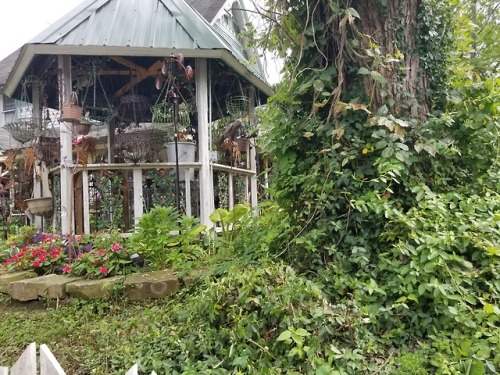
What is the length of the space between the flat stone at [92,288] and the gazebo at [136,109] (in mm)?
1025

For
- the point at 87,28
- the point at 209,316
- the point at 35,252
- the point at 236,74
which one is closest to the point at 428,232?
the point at 209,316

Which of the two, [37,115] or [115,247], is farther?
[37,115]

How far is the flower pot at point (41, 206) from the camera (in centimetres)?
534

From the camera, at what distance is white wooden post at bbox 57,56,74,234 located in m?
4.63

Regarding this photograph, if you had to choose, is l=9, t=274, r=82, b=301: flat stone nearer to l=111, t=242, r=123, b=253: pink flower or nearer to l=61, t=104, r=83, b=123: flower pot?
l=111, t=242, r=123, b=253: pink flower

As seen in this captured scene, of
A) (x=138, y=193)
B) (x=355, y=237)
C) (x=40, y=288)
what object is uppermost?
(x=138, y=193)

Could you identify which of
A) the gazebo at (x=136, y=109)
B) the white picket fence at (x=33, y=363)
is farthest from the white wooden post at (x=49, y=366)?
the gazebo at (x=136, y=109)

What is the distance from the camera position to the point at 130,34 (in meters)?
4.69

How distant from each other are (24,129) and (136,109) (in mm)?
1589

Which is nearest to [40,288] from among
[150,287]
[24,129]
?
[150,287]

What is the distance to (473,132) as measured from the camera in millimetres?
2406

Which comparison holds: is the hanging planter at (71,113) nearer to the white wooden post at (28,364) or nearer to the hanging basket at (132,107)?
the hanging basket at (132,107)

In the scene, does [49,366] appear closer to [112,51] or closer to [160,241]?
[160,241]

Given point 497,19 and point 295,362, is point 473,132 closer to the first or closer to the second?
point 295,362
